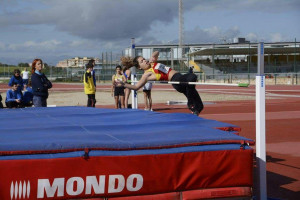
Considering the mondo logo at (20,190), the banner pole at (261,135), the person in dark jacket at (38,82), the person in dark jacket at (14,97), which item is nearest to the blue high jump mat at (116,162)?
the mondo logo at (20,190)

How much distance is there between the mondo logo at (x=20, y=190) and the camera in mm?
3256

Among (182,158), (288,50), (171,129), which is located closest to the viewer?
(182,158)

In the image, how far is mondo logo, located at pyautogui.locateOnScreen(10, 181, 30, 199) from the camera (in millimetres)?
3256

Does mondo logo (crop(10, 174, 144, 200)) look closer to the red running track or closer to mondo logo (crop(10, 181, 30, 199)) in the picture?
mondo logo (crop(10, 181, 30, 199))

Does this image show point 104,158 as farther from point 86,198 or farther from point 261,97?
point 261,97

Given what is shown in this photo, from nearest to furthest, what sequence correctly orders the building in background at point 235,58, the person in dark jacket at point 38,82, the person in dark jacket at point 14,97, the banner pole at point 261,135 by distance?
1. the banner pole at point 261,135
2. the person in dark jacket at point 38,82
3. the person in dark jacket at point 14,97
4. the building in background at point 235,58

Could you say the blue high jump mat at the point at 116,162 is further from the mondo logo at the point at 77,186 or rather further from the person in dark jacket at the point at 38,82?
the person in dark jacket at the point at 38,82

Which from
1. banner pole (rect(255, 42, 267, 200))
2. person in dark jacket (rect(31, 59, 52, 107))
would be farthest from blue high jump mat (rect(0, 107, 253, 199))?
person in dark jacket (rect(31, 59, 52, 107))

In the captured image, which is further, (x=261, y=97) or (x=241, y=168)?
(x=261, y=97)

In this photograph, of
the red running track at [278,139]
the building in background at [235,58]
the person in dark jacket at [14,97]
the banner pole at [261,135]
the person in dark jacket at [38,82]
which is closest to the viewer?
the banner pole at [261,135]

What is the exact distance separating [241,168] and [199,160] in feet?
1.29

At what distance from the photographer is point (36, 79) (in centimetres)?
818

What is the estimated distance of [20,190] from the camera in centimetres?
328

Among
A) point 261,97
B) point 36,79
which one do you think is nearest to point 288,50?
point 36,79
